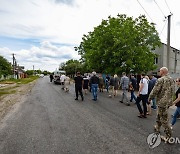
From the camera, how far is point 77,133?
19.8 ft

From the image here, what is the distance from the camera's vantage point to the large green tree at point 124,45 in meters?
24.1

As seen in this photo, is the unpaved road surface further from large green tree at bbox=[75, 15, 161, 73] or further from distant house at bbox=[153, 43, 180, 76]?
distant house at bbox=[153, 43, 180, 76]

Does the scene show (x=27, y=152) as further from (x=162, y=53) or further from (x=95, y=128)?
(x=162, y=53)

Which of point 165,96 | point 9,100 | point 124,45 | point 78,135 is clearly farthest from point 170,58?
point 78,135

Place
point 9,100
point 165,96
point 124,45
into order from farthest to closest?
point 124,45 → point 9,100 → point 165,96

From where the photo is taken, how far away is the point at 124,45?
948 inches

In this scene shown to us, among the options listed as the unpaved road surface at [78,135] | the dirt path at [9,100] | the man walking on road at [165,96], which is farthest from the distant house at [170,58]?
the man walking on road at [165,96]

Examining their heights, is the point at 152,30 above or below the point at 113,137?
above

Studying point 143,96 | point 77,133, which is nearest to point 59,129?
point 77,133

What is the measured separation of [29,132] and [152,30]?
26.2 meters

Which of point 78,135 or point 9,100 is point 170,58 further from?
point 78,135

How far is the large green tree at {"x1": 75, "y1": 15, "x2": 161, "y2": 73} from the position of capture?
947 inches

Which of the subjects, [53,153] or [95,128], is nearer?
[53,153]

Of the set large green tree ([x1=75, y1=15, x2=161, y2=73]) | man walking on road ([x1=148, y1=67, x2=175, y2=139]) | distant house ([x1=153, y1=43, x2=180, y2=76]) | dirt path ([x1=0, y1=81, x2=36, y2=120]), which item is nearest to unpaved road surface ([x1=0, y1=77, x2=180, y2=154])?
man walking on road ([x1=148, y1=67, x2=175, y2=139])
